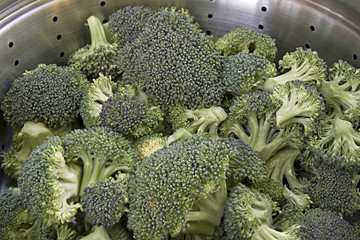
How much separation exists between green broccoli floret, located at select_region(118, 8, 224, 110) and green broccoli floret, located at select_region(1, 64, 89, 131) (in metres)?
0.26

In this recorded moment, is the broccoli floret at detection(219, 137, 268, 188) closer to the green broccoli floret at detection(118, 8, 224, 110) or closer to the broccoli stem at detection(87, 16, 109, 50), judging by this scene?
the green broccoli floret at detection(118, 8, 224, 110)

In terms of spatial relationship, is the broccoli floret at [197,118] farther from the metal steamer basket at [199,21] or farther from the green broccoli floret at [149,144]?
the metal steamer basket at [199,21]

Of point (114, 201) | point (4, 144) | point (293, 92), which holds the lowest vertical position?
point (4, 144)

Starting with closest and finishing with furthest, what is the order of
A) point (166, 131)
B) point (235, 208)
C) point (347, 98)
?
point (235, 208)
point (347, 98)
point (166, 131)

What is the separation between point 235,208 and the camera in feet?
3.99

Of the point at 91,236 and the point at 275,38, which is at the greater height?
the point at 275,38

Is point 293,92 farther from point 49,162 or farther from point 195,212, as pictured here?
point 49,162

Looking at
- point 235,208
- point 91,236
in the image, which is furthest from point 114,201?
point 235,208

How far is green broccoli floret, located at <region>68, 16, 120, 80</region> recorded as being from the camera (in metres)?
1.68

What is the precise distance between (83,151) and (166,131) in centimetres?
38

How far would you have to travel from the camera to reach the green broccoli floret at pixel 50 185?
122 centimetres

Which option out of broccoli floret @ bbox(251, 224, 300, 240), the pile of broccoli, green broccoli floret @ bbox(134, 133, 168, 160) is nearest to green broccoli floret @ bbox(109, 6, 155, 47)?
the pile of broccoli

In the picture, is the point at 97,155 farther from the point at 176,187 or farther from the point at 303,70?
the point at 303,70

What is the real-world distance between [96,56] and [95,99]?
0.82ft
